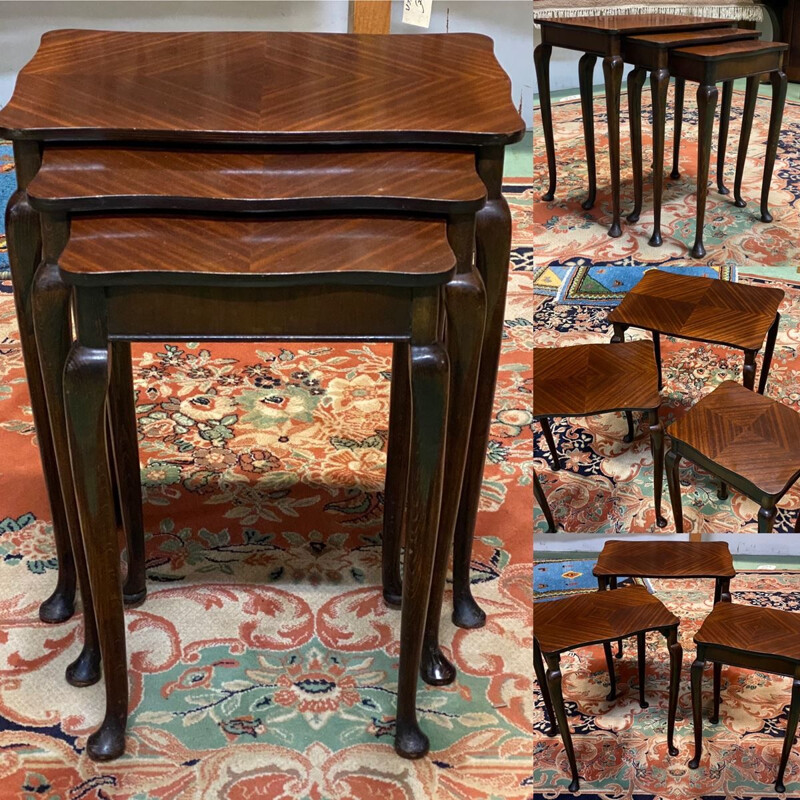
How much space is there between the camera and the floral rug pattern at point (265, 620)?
118 cm

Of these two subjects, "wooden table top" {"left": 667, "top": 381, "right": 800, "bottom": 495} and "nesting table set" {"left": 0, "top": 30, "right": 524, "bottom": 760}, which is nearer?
"nesting table set" {"left": 0, "top": 30, "right": 524, "bottom": 760}

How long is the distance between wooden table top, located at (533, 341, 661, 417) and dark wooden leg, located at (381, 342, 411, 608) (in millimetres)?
184

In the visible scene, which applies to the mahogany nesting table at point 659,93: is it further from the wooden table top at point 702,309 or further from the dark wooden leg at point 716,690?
the dark wooden leg at point 716,690

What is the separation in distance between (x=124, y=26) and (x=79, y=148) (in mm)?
2285

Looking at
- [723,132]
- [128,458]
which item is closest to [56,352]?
[128,458]

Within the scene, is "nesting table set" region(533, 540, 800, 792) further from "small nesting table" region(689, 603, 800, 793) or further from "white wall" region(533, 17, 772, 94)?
"white wall" region(533, 17, 772, 94)

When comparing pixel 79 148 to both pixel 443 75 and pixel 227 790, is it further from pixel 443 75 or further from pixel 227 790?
pixel 227 790

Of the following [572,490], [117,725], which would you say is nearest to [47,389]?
[117,725]

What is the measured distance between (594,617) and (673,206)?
22.5 inches

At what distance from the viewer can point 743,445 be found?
119cm

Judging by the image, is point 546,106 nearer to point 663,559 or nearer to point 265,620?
point 663,559

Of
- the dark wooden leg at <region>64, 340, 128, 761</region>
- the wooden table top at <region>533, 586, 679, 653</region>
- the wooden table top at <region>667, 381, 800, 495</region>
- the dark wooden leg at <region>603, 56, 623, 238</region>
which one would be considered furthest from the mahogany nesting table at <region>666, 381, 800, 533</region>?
the dark wooden leg at <region>64, 340, 128, 761</region>

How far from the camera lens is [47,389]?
1038 mm

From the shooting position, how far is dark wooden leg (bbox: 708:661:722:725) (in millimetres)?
1575
